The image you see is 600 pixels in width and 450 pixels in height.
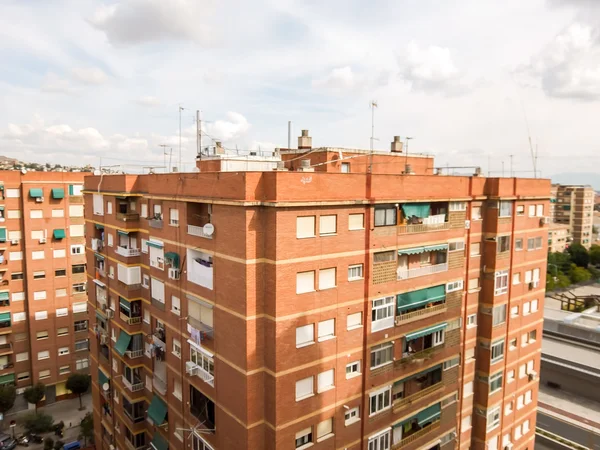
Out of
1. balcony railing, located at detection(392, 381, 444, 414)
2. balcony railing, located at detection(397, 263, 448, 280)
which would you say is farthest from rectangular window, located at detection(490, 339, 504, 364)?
balcony railing, located at detection(397, 263, 448, 280)

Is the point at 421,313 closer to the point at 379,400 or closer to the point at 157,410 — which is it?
the point at 379,400

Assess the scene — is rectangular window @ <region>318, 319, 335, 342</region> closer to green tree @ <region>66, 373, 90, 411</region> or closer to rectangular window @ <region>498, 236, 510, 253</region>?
rectangular window @ <region>498, 236, 510, 253</region>

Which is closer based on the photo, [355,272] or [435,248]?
[355,272]

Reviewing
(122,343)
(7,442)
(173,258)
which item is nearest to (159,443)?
(122,343)

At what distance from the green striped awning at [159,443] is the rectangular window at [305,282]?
13.3 m

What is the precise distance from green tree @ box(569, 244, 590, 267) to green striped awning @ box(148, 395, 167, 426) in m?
117

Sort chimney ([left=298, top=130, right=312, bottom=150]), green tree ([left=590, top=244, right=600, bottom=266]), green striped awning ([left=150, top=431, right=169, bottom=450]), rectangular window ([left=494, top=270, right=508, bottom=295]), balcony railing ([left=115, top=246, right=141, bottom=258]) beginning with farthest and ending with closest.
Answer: green tree ([left=590, top=244, right=600, bottom=266])
chimney ([left=298, top=130, right=312, bottom=150])
balcony railing ([left=115, top=246, right=141, bottom=258])
rectangular window ([left=494, top=270, right=508, bottom=295])
green striped awning ([left=150, top=431, right=169, bottom=450])

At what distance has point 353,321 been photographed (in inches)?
674

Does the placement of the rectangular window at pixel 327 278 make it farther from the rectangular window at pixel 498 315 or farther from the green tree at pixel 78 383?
the green tree at pixel 78 383

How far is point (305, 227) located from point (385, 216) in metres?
4.26

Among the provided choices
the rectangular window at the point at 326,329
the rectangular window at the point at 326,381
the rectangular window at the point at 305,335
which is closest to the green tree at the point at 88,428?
the rectangular window at the point at 326,381

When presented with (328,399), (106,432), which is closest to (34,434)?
(106,432)

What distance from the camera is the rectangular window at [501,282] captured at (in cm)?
2269

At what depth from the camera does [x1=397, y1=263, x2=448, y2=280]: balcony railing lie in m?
18.5
